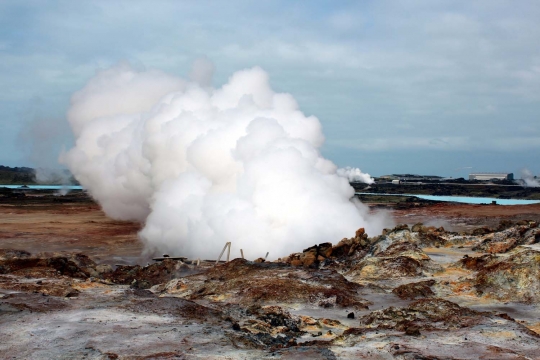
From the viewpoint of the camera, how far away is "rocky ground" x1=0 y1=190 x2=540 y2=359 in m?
11.7

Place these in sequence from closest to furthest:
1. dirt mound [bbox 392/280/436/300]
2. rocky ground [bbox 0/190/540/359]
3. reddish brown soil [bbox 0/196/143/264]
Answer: rocky ground [bbox 0/190/540/359]
dirt mound [bbox 392/280/436/300]
reddish brown soil [bbox 0/196/143/264]

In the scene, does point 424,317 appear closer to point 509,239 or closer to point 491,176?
point 509,239

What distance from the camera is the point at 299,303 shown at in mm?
17656

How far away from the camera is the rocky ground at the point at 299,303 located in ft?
38.4

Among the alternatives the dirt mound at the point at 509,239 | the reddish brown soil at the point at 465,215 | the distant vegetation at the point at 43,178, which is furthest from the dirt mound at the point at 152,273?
the distant vegetation at the point at 43,178

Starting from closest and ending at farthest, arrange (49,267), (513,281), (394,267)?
(513,281) → (394,267) → (49,267)

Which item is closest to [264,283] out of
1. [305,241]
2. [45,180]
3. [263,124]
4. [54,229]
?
[305,241]

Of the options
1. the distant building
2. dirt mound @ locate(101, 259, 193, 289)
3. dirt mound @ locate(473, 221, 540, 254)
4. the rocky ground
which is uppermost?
the distant building

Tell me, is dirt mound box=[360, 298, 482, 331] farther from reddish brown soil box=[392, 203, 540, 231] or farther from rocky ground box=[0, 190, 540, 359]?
reddish brown soil box=[392, 203, 540, 231]

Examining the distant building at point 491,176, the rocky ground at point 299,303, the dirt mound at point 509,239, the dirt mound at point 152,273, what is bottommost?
the dirt mound at point 152,273

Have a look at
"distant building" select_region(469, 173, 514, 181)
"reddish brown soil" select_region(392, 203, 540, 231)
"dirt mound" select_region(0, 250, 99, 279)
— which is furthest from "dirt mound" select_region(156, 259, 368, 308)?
"distant building" select_region(469, 173, 514, 181)

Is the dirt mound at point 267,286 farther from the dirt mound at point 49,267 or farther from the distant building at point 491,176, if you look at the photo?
the distant building at point 491,176

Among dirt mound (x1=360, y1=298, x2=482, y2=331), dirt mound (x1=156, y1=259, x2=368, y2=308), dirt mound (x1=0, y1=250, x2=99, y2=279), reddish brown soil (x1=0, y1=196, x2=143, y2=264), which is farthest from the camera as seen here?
reddish brown soil (x1=0, y1=196, x2=143, y2=264)

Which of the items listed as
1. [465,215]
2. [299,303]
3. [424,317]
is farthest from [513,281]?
[465,215]
